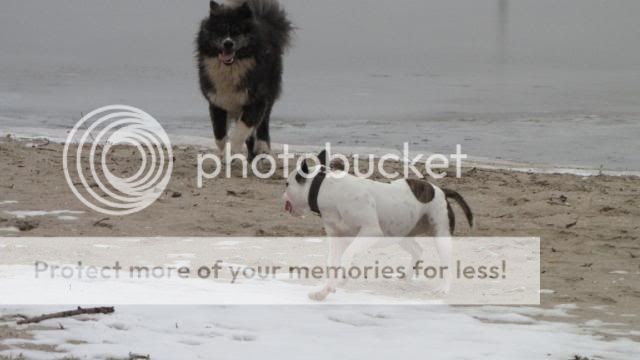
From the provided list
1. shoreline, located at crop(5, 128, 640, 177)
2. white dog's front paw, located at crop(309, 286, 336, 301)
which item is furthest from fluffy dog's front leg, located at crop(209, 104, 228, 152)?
white dog's front paw, located at crop(309, 286, 336, 301)

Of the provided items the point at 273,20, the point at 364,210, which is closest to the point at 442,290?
the point at 364,210

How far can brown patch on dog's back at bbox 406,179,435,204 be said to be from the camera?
6883 mm

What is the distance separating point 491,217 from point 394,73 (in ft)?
38.4

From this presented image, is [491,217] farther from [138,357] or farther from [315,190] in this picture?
[138,357]

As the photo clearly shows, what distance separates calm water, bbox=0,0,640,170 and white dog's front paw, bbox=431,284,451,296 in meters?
6.33

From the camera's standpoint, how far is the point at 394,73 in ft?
67.8

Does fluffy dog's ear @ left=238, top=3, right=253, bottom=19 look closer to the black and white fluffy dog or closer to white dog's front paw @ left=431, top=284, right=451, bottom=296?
the black and white fluffy dog

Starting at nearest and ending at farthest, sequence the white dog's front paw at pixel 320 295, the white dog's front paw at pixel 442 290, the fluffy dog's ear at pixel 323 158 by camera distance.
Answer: the white dog's front paw at pixel 320 295, the fluffy dog's ear at pixel 323 158, the white dog's front paw at pixel 442 290

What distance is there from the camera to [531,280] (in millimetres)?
7105

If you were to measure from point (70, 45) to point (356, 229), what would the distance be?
1962 centimetres

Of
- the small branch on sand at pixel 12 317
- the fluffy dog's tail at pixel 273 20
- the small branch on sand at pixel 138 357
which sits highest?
the fluffy dog's tail at pixel 273 20

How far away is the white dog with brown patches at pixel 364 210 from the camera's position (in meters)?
6.57

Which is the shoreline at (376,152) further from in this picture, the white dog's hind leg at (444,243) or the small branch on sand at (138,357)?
the small branch on sand at (138,357)

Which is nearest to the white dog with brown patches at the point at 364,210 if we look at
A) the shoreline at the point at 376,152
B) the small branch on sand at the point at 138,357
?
the small branch on sand at the point at 138,357
